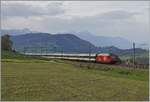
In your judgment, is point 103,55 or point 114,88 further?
point 103,55

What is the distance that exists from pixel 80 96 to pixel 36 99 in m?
2.80

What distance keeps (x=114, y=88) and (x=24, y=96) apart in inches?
311

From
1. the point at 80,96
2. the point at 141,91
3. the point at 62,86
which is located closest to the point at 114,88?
the point at 141,91

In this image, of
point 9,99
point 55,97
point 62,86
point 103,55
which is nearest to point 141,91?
point 62,86

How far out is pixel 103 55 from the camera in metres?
67.8

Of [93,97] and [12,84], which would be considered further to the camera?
[12,84]

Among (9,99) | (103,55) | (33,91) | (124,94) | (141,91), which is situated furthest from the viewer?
(103,55)

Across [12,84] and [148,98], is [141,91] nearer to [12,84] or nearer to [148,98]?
[148,98]

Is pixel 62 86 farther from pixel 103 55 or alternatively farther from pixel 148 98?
pixel 103 55

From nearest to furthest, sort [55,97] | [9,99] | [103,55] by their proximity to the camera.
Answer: [9,99]
[55,97]
[103,55]

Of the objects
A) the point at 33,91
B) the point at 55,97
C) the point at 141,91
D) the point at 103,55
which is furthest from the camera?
the point at 103,55

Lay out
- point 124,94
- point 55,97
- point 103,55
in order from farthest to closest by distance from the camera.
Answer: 1. point 103,55
2. point 124,94
3. point 55,97

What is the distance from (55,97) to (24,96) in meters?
1.54

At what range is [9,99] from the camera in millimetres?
17516
